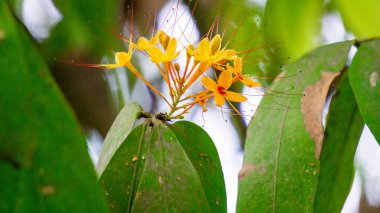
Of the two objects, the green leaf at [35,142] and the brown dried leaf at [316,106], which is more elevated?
the brown dried leaf at [316,106]

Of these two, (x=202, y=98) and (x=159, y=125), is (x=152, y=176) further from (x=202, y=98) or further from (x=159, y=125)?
(x=202, y=98)

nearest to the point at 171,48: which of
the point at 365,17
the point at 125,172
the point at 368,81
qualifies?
the point at 125,172

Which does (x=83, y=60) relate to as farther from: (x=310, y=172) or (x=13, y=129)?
(x=13, y=129)

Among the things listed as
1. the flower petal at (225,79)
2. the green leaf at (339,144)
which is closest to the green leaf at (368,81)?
the green leaf at (339,144)

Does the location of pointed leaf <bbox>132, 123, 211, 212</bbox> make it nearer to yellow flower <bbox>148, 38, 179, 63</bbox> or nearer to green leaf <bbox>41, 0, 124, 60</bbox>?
yellow flower <bbox>148, 38, 179, 63</bbox>

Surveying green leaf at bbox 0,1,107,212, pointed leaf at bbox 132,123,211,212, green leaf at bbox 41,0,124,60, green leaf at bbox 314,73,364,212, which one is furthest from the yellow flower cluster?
green leaf at bbox 41,0,124,60

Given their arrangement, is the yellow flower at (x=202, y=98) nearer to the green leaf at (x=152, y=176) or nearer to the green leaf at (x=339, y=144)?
the green leaf at (x=152, y=176)
